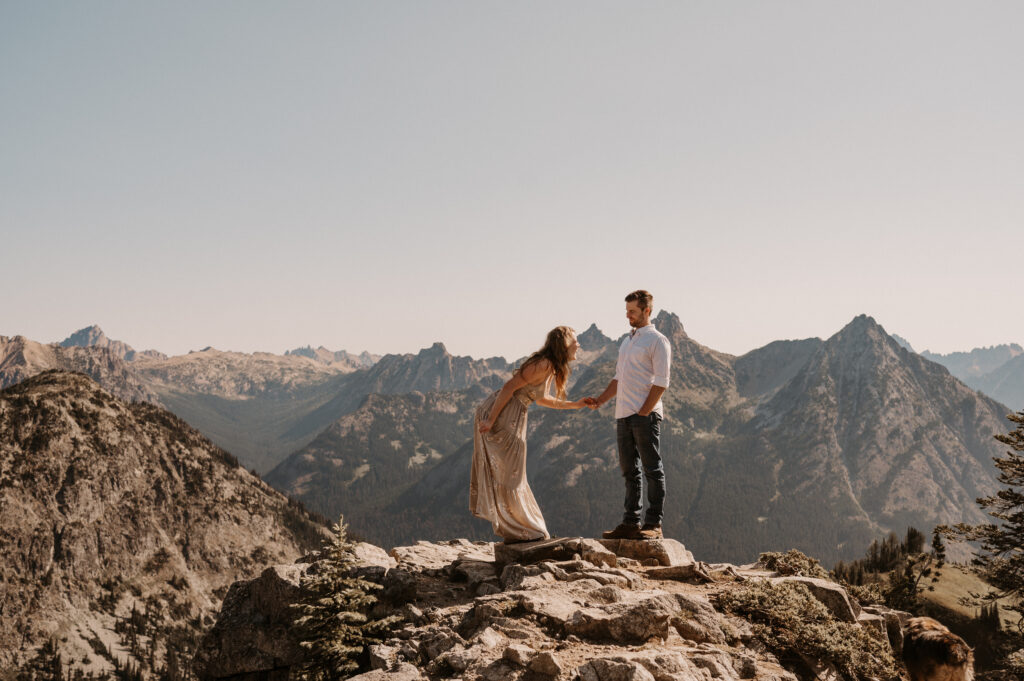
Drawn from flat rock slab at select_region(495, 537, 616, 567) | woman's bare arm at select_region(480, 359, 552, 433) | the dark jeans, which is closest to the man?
the dark jeans

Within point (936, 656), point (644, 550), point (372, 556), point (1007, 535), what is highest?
point (644, 550)

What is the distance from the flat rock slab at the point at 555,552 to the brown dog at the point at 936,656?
6.98 metres

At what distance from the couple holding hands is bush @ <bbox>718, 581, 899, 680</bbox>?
2701 mm

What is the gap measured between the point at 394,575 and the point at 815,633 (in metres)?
9.07

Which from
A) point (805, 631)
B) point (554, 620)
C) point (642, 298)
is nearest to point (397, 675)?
point (554, 620)

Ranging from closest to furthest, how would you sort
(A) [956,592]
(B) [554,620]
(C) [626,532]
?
(B) [554,620], (C) [626,532], (A) [956,592]

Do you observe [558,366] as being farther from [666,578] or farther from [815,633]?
[815,633]

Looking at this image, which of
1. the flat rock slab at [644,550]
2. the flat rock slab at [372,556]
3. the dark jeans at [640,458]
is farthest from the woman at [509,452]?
the flat rock slab at [372,556]

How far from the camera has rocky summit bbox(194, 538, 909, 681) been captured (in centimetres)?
1002

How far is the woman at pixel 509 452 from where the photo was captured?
551 inches

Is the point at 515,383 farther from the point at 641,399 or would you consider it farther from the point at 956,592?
the point at 956,592

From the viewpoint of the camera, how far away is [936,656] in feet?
43.7

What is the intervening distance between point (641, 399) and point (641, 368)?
0.75m

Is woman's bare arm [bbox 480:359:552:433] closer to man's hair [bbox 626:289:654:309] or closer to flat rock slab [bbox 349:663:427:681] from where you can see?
man's hair [bbox 626:289:654:309]
